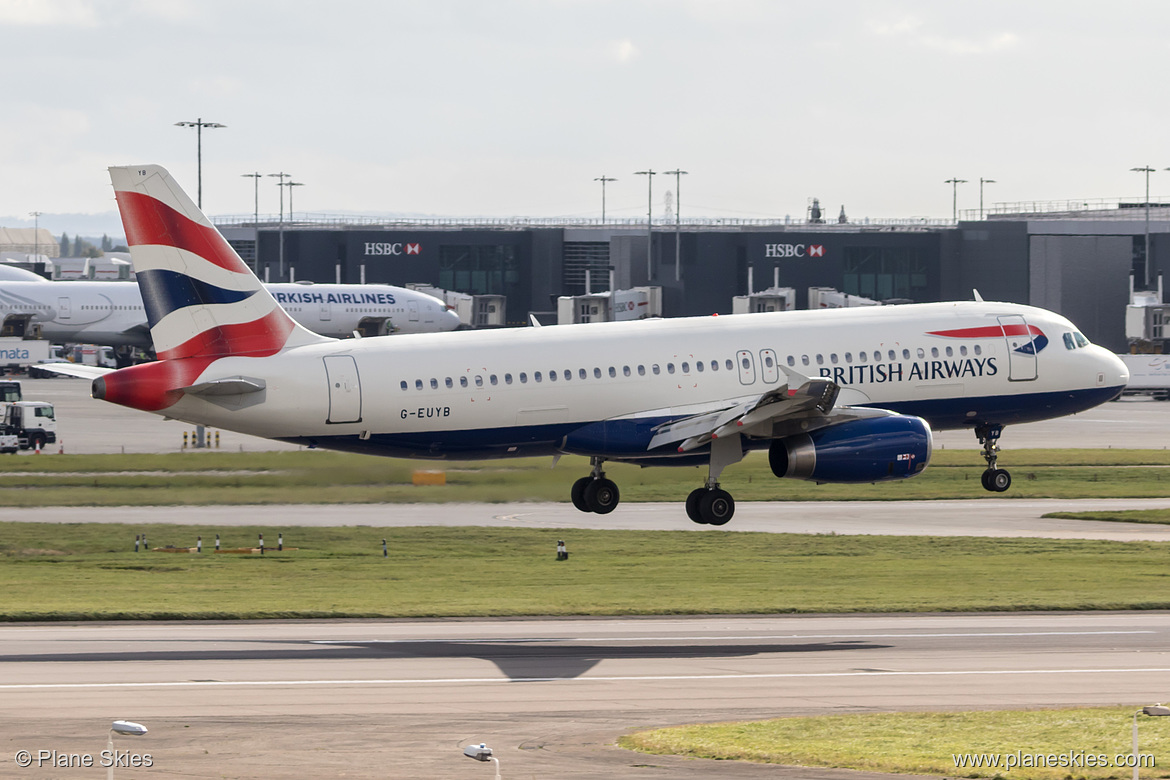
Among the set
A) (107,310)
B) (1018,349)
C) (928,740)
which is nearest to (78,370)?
(928,740)

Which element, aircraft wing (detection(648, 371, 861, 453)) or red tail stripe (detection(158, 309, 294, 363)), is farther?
aircraft wing (detection(648, 371, 861, 453))

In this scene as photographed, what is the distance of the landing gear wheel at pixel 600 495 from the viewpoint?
47.5m

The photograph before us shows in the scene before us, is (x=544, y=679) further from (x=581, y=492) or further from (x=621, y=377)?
(x=581, y=492)

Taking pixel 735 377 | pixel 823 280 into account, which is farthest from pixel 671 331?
pixel 823 280

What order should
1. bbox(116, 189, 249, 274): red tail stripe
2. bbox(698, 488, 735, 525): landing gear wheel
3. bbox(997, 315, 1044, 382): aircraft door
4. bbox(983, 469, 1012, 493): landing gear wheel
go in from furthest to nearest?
bbox(997, 315, 1044, 382): aircraft door < bbox(983, 469, 1012, 493): landing gear wheel < bbox(698, 488, 735, 525): landing gear wheel < bbox(116, 189, 249, 274): red tail stripe

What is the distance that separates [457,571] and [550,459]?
7.97 metres

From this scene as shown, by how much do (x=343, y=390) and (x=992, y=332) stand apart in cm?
2116

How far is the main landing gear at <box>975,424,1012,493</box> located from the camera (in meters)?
49.4

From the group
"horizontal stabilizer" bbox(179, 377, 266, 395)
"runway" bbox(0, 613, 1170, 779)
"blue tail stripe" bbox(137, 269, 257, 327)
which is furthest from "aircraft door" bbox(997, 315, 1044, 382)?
"blue tail stripe" bbox(137, 269, 257, 327)

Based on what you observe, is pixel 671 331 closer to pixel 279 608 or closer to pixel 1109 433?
pixel 279 608

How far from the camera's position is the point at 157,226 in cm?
4194

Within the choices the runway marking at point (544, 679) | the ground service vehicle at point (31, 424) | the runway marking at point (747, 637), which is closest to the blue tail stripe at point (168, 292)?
the runway marking at point (747, 637)

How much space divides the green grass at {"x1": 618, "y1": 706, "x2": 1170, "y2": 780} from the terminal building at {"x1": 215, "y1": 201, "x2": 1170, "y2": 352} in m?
126

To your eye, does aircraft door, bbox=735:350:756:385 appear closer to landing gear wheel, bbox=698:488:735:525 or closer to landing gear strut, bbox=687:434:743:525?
landing gear strut, bbox=687:434:743:525
